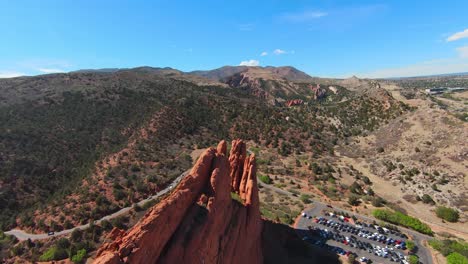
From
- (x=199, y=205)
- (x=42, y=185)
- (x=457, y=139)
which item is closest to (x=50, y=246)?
(x=42, y=185)

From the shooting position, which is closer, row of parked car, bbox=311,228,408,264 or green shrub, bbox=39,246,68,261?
green shrub, bbox=39,246,68,261

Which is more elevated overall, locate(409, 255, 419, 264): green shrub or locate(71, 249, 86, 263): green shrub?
locate(71, 249, 86, 263): green shrub

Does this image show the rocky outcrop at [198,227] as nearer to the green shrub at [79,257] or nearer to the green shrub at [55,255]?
the green shrub at [79,257]

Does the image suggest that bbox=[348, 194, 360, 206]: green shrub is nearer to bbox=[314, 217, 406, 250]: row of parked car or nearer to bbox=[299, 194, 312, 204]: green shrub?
bbox=[299, 194, 312, 204]: green shrub

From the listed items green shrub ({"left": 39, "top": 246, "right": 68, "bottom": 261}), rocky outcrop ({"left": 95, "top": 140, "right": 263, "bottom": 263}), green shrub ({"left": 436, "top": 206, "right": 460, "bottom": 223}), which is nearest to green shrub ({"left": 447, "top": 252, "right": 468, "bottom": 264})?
green shrub ({"left": 436, "top": 206, "right": 460, "bottom": 223})

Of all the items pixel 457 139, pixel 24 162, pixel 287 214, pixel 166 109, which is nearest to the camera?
pixel 287 214

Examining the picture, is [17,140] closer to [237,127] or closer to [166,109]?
[166,109]
